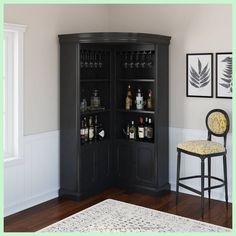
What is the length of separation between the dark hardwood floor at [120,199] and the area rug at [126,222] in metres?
0.14

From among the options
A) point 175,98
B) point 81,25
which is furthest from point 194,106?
point 81,25

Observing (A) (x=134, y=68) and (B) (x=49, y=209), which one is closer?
(B) (x=49, y=209)

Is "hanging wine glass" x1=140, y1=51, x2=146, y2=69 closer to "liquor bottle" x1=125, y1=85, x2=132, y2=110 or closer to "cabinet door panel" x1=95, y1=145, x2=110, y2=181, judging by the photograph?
"liquor bottle" x1=125, y1=85, x2=132, y2=110

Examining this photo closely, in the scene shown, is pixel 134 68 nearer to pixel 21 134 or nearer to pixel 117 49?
pixel 117 49

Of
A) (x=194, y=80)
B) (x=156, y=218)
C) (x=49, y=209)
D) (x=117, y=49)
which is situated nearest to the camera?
(x=156, y=218)

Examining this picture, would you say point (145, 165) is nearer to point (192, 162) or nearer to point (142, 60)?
point (192, 162)

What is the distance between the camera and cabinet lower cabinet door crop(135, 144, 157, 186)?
16.1ft

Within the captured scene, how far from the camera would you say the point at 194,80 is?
15.8 feet

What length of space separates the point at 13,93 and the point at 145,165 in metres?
1.79

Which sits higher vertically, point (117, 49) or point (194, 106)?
point (117, 49)

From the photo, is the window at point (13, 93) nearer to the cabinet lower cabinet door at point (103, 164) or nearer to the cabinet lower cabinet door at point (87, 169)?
the cabinet lower cabinet door at point (87, 169)

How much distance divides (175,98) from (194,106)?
10.6 inches

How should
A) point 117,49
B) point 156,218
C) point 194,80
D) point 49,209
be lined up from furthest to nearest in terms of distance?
point 117,49, point 194,80, point 49,209, point 156,218

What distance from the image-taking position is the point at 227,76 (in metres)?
4.56
